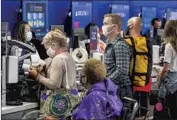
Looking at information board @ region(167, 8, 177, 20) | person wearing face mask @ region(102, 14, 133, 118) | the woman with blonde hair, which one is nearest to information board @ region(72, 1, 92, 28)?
information board @ region(167, 8, 177, 20)

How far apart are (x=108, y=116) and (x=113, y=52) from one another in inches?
42.9

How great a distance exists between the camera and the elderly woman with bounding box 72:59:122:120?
2920 millimetres

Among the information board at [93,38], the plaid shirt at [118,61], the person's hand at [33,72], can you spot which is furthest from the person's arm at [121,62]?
the information board at [93,38]

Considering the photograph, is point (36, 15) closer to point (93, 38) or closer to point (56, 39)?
point (93, 38)

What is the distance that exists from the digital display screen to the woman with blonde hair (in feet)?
14.2

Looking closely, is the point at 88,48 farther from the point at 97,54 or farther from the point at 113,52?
the point at 113,52

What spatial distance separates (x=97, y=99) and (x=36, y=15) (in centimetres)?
595

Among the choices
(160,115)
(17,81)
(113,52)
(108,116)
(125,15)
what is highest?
(125,15)

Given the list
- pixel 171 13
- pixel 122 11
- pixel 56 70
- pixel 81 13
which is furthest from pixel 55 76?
pixel 171 13

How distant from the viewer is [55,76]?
137 inches

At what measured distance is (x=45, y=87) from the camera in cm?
357

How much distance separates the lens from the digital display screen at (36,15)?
8445mm

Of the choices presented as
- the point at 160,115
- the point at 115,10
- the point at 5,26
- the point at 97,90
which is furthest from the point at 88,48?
the point at 115,10

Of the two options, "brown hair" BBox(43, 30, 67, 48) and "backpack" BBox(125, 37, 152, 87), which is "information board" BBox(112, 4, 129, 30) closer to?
"backpack" BBox(125, 37, 152, 87)
